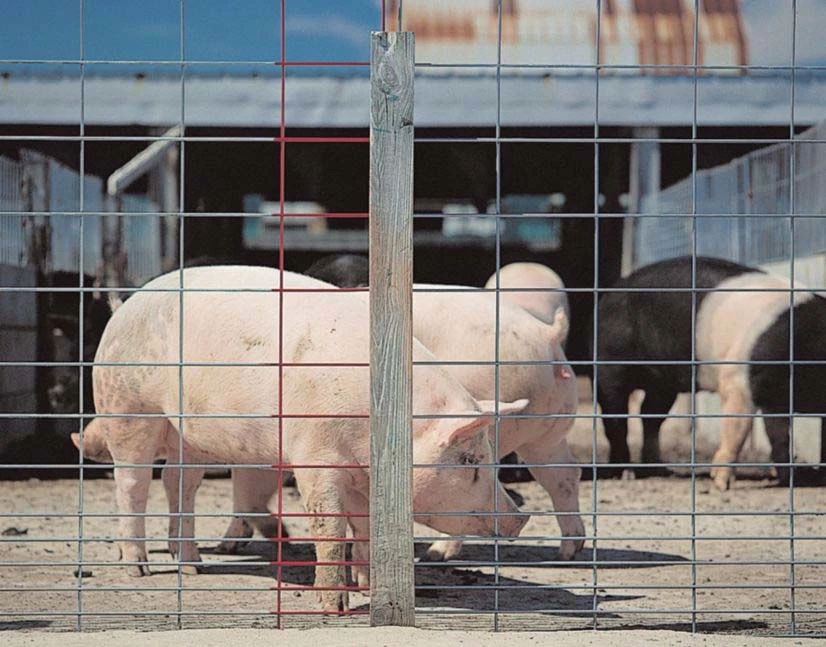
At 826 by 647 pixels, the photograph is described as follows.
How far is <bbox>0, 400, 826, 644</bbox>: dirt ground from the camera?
4492 millimetres

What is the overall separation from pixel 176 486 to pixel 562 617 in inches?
87.5

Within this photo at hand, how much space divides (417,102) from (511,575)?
257 inches

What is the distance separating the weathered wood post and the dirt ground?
0.26 meters

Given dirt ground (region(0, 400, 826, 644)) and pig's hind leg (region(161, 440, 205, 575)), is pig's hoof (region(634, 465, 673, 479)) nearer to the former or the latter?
dirt ground (region(0, 400, 826, 644))

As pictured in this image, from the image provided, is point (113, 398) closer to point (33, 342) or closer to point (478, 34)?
point (33, 342)

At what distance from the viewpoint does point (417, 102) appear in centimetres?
1220

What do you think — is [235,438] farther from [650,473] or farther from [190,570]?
[650,473]

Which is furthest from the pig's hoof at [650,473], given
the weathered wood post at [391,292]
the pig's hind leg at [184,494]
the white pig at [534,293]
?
the weathered wood post at [391,292]

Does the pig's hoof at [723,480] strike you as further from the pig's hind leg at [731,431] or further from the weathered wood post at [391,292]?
the weathered wood post at [391,292]

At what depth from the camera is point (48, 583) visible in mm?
5945

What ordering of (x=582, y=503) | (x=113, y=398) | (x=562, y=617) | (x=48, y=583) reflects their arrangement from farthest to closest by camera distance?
1. (x=582, y=503)
2. (x=113, y=398)
3. (x=48, y=583)
4. (x=562, y=617)

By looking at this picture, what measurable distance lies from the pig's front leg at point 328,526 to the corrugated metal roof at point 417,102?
711cm

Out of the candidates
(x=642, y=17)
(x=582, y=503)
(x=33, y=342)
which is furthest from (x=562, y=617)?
(x=642, y=17)

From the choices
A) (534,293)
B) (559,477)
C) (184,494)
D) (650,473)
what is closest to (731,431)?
(650,473)
